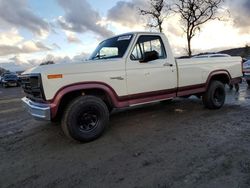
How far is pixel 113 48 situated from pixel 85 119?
192cm

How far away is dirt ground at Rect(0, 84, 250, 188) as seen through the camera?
3.37 metres

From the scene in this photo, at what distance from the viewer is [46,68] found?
4.45 metres

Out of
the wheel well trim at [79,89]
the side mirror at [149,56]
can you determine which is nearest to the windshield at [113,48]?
the side mirror at [149,56]

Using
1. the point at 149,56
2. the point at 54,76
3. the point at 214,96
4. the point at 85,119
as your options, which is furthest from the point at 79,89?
the point at 214,96

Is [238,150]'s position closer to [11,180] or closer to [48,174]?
[48,174]

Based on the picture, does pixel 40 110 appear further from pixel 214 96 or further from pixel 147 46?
pixel 214 96

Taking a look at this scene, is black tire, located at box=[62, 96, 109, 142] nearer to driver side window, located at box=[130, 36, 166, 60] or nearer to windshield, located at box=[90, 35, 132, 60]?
windshield, located at box=[90, 35, 132, 60]

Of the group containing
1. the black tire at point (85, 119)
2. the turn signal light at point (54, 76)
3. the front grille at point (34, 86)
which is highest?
the turn signal light at point (54, 76)

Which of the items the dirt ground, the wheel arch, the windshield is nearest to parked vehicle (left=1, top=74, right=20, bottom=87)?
the dirt ground

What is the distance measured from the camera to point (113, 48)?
5.84m

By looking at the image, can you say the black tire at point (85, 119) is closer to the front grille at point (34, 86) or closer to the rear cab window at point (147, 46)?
the front grille at point (34, 86)

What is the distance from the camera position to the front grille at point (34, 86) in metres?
4.46

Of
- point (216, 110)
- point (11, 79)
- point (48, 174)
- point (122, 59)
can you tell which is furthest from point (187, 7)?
point (48, 174)

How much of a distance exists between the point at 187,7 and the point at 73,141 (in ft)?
98.3
